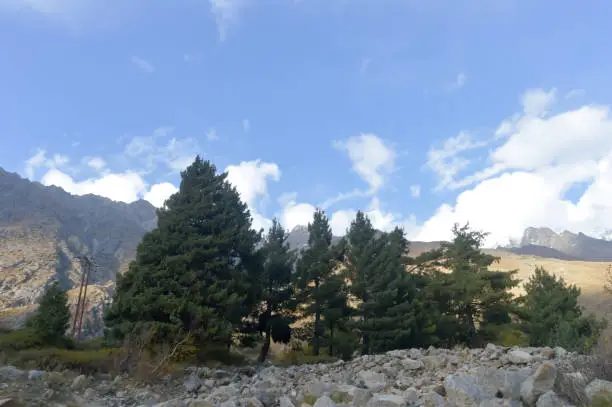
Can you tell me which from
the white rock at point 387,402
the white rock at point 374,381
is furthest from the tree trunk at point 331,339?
the white rock at point 387,402

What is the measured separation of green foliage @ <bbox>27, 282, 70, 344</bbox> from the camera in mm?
23023

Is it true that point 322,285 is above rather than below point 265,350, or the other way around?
above

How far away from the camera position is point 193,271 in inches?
816

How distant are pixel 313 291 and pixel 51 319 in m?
16.6

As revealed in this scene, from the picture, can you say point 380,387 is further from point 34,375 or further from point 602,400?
point 34,375

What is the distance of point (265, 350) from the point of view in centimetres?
2777

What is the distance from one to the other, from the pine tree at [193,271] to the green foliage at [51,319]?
17.6 ft

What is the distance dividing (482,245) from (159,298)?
2533 centimetres

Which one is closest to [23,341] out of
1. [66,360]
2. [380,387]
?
[66,360]

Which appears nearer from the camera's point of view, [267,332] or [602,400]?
[602,400]

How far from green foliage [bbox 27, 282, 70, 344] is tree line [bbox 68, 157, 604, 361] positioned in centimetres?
416

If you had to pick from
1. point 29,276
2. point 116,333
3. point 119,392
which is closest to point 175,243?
point 116,333

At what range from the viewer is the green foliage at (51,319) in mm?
23023

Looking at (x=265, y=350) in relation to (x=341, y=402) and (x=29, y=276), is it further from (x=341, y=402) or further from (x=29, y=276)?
(x=29, y=276)
